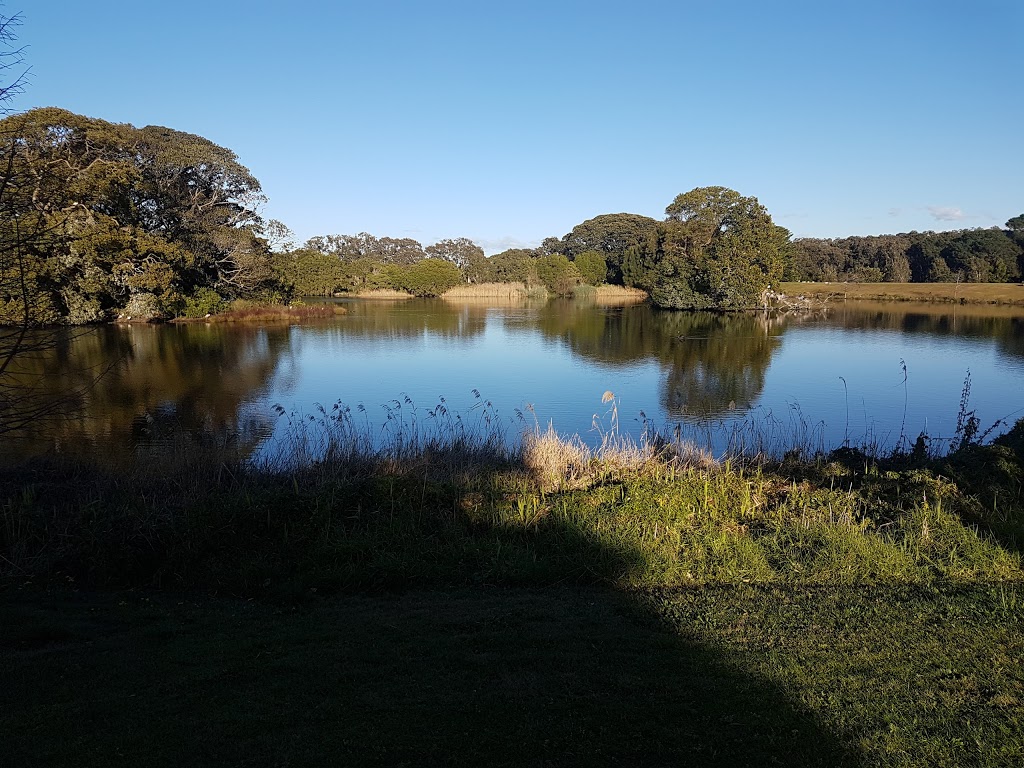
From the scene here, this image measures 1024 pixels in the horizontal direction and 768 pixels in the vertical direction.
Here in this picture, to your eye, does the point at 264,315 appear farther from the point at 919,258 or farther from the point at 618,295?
the point at 919,258

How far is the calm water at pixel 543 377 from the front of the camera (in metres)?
14.8

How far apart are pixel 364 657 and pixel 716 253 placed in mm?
50566

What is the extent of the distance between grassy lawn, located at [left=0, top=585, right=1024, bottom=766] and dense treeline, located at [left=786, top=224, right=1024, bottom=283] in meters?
67.8

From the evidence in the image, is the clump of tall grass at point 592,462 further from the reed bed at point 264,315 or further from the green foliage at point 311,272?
the green foliage at point 311,272

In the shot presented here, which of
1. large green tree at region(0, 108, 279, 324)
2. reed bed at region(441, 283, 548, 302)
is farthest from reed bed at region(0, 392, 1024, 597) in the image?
reed bed at region(441, 283, 548, 302)

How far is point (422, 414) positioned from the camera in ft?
52.8

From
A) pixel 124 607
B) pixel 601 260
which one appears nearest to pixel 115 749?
pixel 124 607

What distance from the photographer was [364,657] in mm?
4129

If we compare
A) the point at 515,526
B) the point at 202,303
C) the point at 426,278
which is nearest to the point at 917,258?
the point at 426,278

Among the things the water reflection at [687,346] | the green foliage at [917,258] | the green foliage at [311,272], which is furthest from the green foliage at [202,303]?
the green foliage at [917,258]

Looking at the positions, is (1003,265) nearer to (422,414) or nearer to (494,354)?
(494,354)

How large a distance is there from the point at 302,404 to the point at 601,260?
68.2m

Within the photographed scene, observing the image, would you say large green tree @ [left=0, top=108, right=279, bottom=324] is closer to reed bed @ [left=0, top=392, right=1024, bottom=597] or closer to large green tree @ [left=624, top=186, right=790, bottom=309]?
reed bed @ [left=0, top=392, right=1024, bottom=597]

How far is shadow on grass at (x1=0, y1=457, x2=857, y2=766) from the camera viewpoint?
3109 mm
